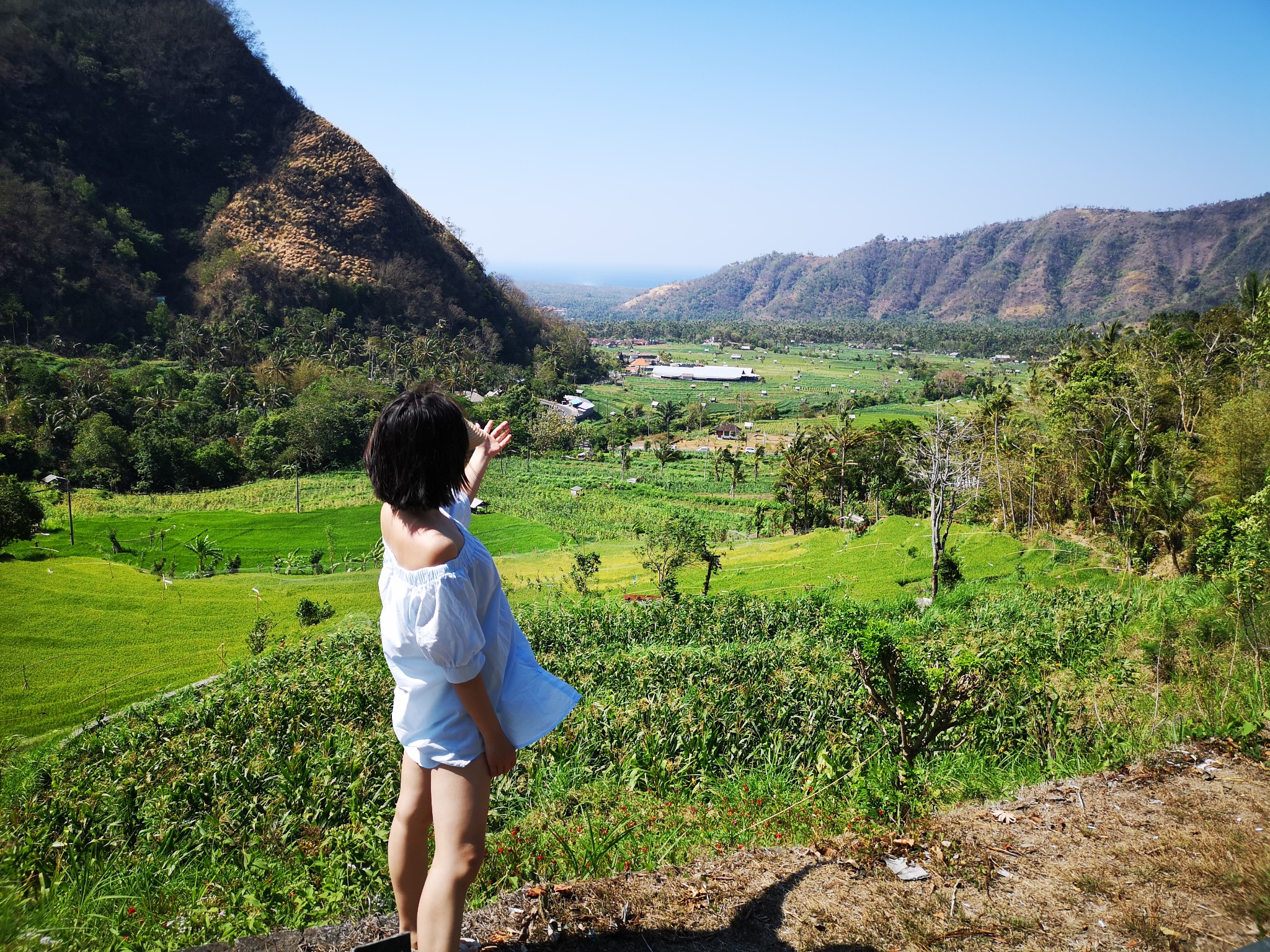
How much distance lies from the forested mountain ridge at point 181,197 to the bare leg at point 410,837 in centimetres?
6017

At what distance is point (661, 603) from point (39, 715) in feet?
33.8

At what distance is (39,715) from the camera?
11750 mm

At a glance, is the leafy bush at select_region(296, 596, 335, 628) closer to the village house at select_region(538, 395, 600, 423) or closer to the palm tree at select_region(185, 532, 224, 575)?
the palm tree at select_region(185, 532, 224, 575)

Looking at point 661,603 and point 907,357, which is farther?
point 907,357

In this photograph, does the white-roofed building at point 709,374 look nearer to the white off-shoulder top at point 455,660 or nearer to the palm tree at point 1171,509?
the palm tree at point 1171,509

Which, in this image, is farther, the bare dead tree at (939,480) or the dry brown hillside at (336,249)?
the dry brown hillside at (336,249)

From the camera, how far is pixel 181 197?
221 ft

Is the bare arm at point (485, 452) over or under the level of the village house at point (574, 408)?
over

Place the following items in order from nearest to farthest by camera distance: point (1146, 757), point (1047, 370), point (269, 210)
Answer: point (1146, 757), point (1047, 370), point (269, 210)

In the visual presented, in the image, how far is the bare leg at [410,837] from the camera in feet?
6.63

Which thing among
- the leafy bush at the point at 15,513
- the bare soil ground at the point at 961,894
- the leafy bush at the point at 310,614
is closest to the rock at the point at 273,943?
the bare soil ground at the point at 961,894

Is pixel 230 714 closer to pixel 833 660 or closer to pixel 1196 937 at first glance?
pixel 833 660

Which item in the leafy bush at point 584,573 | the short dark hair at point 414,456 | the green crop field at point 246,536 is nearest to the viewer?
the short dark hair at point 414,456

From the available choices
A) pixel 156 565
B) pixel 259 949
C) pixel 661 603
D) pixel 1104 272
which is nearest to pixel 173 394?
pixel 156 565
